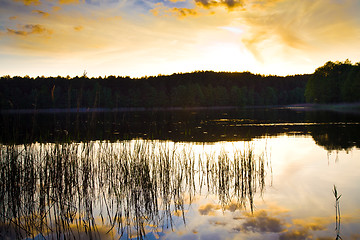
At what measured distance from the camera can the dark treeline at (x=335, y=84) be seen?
74.0m

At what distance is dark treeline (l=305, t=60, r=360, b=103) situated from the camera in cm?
7400

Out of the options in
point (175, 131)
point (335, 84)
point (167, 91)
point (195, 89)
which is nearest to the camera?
point (175, 131)

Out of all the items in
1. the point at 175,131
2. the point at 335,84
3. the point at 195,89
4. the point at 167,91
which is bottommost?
the point at 175,131

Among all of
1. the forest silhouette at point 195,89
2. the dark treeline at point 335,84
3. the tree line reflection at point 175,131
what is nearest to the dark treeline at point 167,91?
the forest silhouette at point 195,89

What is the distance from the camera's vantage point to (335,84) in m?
84.5

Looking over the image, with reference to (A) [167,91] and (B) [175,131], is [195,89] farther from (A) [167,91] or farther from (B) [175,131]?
(B) [175,131]

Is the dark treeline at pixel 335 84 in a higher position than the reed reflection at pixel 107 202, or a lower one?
higher

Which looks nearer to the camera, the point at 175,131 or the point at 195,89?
the point at 175,131

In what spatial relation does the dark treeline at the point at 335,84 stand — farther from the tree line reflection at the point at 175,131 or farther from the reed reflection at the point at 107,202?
the reed reflection at the point at 107,202

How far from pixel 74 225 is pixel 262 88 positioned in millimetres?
174454

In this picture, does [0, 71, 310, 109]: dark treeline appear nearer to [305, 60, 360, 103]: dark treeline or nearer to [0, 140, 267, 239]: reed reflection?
[305, 60, 360, 103]: dark treeline

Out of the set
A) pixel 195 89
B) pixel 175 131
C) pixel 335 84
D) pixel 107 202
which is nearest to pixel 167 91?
pixel 195 89

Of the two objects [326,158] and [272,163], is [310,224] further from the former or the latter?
[326,158]

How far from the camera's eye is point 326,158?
44.5ft
